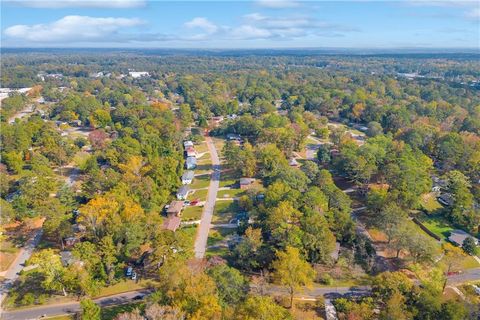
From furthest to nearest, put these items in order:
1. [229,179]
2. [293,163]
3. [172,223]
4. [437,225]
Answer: [293,163], [229,179], [437,225], [172,223]

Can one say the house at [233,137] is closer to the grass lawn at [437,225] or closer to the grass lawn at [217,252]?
the grass lawn at [217,252]

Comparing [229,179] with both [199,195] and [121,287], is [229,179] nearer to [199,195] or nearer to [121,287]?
[199,195]

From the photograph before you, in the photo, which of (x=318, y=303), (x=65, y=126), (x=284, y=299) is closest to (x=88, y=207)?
(x=284, y=299)

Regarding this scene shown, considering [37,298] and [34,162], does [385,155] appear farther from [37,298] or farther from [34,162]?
[34,162]

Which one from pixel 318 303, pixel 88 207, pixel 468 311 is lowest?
pixel 318 303

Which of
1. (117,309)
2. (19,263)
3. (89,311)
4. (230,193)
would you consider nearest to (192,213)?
(230,193)

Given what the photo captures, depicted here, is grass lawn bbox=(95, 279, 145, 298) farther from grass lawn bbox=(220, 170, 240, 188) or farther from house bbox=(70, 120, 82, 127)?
house bbox=(70, 120, 82, 127)
